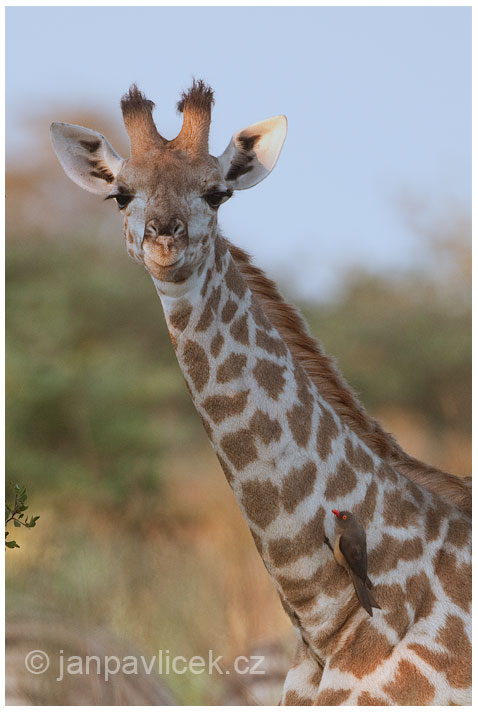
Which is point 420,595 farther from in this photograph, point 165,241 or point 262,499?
point 165,241

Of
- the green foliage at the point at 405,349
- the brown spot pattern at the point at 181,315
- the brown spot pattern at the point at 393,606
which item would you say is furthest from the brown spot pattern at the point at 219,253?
the green foliage at the point at 405,349

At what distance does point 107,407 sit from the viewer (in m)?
16.4

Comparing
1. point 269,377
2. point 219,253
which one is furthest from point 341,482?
point 219,253

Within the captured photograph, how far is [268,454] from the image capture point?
4438 mm

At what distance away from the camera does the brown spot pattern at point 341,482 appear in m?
4.54

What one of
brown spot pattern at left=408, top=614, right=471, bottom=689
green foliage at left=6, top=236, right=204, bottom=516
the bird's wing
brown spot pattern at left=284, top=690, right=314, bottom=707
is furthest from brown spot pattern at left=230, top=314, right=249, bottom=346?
green foliage at left=6, top=236, right=204, bottom=516

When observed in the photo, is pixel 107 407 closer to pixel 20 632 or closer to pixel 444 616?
pixel 20 632

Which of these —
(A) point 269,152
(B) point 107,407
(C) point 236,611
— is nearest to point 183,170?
(A) point 269,152

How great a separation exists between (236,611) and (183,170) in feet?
18.3

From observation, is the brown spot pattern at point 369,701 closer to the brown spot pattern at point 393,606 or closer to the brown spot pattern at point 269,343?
the brown spot pattern at point 393,606

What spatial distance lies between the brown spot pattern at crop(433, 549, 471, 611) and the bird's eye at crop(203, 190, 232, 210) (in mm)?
2036

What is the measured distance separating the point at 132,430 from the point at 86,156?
1174cm

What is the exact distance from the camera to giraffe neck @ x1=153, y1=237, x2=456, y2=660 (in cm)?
442

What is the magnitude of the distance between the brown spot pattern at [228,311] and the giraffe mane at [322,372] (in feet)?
1.44
